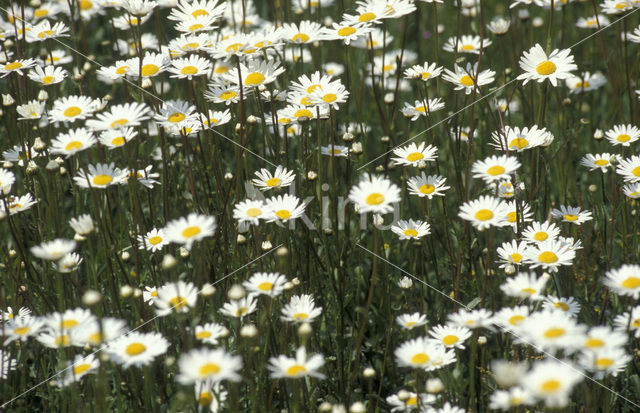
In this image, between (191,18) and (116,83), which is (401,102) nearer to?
(191,18)

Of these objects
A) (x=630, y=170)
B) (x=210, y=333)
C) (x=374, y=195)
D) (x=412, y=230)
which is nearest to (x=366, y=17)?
(x=412, y=230)

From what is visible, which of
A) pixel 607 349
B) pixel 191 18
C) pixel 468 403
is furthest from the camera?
pixel 191 18

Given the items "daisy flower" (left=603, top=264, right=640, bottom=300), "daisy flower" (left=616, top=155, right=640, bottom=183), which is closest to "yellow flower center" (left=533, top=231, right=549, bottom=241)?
"daisy flower" (left=616, top=155, right=640, bottom=183)

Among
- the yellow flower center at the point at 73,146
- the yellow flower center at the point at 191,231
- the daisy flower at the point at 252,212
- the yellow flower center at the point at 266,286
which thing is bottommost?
the yellow flower center at the point at 266,286

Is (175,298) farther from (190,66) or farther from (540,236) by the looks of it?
(540,236)

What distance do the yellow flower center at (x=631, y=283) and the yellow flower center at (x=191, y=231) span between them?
142 cm

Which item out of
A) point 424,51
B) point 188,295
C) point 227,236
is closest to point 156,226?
point 227,236

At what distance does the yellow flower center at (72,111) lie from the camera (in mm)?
3051

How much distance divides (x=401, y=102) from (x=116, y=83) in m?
2.04

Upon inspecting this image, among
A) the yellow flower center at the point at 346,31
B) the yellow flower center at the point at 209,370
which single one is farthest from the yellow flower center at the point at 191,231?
the yellow flower center at the point at 346,31

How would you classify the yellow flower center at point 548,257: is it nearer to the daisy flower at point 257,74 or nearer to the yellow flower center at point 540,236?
the yellow flower center at point 540,236

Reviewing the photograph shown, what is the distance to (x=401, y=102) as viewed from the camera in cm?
456

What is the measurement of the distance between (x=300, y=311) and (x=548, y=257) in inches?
39.6

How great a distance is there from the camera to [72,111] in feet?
10.1
